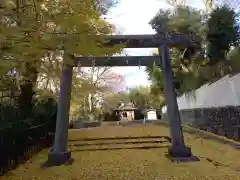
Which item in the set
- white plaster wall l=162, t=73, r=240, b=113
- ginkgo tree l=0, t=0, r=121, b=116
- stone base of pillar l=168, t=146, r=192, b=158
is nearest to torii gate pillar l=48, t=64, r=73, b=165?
stone base of pillar l=168, t=146, r=192, b=158

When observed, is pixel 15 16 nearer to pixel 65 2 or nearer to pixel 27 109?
pixel 65 2

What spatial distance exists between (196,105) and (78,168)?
11.3 meters

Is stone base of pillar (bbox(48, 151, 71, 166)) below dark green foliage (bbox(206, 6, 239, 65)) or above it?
below

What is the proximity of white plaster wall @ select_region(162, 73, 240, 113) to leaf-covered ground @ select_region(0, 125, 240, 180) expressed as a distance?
6.98 ft

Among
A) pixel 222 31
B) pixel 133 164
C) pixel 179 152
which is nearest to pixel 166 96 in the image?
pixel 179 152

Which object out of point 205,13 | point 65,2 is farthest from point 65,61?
point 205,13

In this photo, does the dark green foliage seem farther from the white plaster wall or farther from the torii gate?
the torii gate

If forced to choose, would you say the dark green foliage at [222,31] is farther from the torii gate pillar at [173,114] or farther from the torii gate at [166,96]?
the torii gate pillar at [173,114]

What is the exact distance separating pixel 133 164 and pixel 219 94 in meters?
6.96

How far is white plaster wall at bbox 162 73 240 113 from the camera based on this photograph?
34.4ft

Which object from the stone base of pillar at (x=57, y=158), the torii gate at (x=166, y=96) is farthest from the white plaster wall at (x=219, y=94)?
the stone base of pillar at (x=57, y=158)

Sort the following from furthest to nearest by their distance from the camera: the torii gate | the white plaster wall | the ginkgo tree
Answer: the white plaster wall < the torii gate < the ginkgo tree

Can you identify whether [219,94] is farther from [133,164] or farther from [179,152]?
[133,164]

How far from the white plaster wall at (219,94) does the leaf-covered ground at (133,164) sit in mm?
2127
